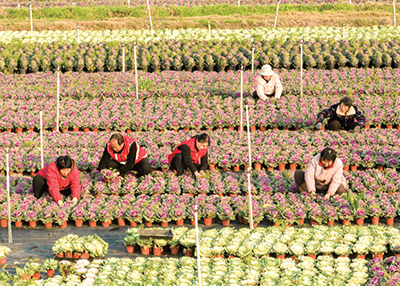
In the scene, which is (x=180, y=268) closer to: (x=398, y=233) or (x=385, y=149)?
(x=398, y=233)

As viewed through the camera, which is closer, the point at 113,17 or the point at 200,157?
the point at 200,157

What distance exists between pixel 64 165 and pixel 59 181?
0.50 metres

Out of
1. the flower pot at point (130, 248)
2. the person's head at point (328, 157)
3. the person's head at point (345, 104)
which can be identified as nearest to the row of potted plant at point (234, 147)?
the person's head at point (345, 104)

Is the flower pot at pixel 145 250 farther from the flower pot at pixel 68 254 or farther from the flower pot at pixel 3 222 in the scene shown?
the flower pot at pixel 3 222

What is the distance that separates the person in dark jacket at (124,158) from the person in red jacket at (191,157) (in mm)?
471

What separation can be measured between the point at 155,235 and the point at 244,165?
3396mm

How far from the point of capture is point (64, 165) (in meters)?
8.55

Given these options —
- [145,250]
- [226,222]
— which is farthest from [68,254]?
[226,222]

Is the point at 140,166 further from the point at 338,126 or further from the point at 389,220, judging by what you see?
the point at 338,126

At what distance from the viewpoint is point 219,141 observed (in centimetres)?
1154

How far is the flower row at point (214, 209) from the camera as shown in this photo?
27.9ft

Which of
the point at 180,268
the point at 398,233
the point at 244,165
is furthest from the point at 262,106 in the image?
the point at 180,268

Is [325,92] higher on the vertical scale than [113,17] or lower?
lower

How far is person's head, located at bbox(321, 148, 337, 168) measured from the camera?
843 centimetres
